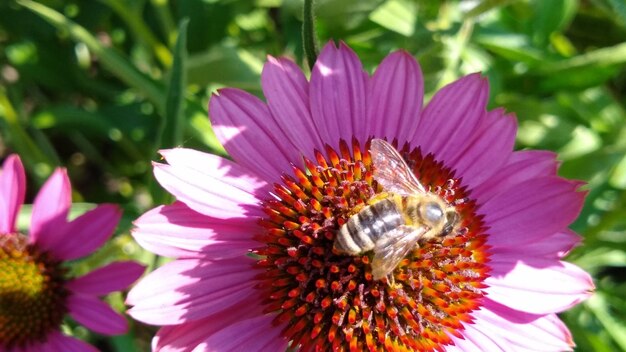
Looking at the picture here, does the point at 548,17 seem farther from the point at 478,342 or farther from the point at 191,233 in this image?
the point at 191,233

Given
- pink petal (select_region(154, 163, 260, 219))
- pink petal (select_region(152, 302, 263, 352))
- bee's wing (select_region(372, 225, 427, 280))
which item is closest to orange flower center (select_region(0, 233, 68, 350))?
Result: pink petal (select_region(152, 302, 263, 352))

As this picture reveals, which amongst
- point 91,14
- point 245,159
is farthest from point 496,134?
point 91,14

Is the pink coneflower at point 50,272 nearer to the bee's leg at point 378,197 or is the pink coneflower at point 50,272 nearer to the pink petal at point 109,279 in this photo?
the pink petal at point 109,279

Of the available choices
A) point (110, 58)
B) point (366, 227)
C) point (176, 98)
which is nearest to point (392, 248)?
point (366, 227)

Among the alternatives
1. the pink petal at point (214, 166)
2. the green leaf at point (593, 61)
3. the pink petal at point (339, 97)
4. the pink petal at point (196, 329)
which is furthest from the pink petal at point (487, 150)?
the green leaf at point (593, 61)

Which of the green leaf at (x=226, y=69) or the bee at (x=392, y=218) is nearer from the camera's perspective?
the bee at (x=392, y=218)

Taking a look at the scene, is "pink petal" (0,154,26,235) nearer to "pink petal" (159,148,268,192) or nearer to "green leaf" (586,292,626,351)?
"pink petal" (159,148,268,192)

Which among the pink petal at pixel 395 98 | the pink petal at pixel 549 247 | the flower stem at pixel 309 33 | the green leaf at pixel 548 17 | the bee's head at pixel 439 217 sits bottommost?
the pink petal at pixel 549 247

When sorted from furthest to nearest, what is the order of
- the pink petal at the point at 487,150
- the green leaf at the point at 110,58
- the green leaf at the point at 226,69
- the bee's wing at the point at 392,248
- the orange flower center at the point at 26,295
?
the green leaf at the point at 226,69 < the green leaf at the point at 110,58 < the orange flower center at the point at 26,295 < the pink petal at the point at 487,150 < the bee's wing at the point at 392,248
